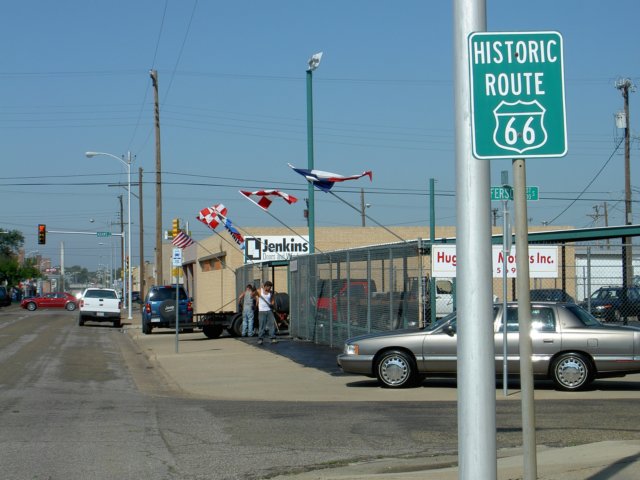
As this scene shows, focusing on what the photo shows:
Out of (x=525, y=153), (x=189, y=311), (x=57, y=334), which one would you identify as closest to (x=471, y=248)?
(x=525, y=153)

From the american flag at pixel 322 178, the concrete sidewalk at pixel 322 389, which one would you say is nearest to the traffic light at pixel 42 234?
the concrete sidewalk at pixel 322 389

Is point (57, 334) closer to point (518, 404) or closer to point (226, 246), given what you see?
point (226, 246)

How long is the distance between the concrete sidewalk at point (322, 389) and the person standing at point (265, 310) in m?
0.46

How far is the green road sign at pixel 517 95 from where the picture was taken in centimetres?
473

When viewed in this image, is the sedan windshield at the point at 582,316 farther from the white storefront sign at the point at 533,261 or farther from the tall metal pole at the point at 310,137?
the tall metal pole at the point at 310,137

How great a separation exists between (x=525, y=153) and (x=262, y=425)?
7.48 meters

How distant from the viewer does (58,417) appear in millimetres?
12336

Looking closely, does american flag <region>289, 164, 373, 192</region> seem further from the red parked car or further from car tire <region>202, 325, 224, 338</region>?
the red parked car

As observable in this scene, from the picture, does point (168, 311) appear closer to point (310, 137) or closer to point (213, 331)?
point (213, 331)

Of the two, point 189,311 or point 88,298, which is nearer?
point 189,311

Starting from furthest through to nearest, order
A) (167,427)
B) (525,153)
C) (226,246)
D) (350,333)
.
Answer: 1. (226,246)
2. (350,333)
3. (167,427)
4. (525,153)

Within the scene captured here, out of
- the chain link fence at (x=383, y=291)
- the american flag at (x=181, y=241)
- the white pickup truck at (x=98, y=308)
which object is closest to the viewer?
the chain link fence at (x=383, y=291)

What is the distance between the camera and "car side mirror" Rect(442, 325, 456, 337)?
15.1 metres

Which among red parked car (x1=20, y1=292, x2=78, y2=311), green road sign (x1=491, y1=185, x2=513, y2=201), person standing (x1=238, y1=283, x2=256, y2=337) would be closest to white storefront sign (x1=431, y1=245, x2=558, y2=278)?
green road sign (x1=491, y1=185, x2=513, y2=201)
